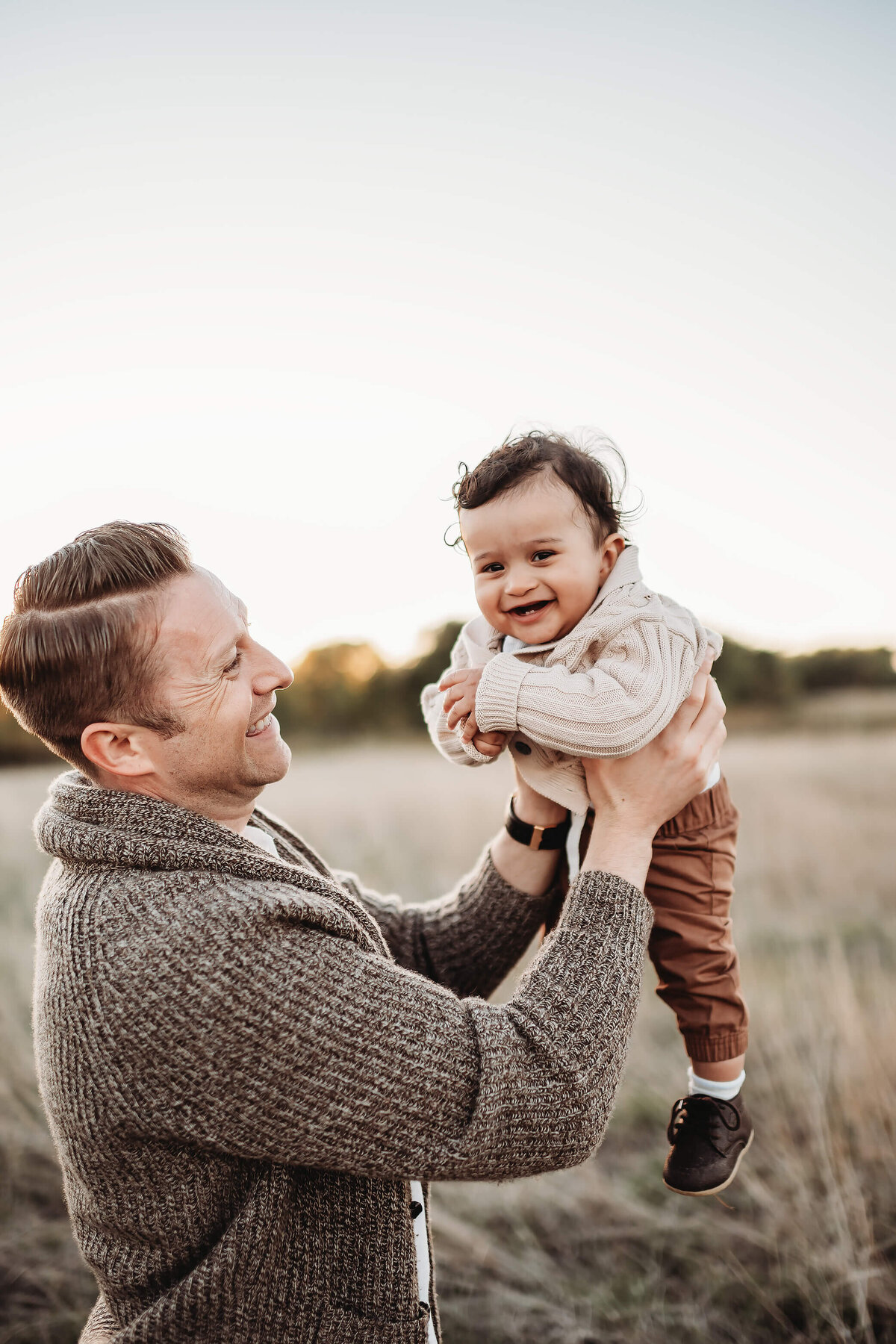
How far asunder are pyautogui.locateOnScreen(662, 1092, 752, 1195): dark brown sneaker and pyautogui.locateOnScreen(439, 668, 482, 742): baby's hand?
95cm

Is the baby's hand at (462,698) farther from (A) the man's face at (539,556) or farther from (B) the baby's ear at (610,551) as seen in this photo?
(B) the baby's ear at (610,551)

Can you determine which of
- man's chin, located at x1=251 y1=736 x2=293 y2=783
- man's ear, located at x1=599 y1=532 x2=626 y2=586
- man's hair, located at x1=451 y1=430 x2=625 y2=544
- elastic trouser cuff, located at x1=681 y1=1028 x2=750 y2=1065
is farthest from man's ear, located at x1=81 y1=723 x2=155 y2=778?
elastic trouser cuff, located at x1=681 y1=1028 x2=750 y2=1065

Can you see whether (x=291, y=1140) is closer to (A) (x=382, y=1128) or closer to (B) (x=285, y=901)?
(A) (x=382, y=1128)

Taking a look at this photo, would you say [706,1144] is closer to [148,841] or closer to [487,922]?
[487,922]

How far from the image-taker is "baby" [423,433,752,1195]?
5.75 feet

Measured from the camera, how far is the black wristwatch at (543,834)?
2078mm

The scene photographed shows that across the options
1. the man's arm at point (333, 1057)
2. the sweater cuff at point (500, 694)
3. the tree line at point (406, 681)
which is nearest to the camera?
the man's arm at point (333, 1057)

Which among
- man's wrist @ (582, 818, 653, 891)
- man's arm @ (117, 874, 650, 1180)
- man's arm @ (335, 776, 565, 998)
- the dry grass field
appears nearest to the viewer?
man's arm @ (117, 874, 650, 1180)

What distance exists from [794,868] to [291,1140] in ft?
18.8

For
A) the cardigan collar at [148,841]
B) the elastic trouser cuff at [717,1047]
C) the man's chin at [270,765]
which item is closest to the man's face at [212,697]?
the man's chin at [270,765]

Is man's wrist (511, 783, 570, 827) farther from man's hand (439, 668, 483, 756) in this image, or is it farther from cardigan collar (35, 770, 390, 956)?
cardigan collar (35, 770, 390, 956)

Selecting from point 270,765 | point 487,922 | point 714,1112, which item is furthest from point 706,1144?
point 270,765

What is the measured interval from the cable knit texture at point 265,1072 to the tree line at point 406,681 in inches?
693

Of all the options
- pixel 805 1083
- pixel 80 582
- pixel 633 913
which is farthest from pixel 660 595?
pixel 805 1083
